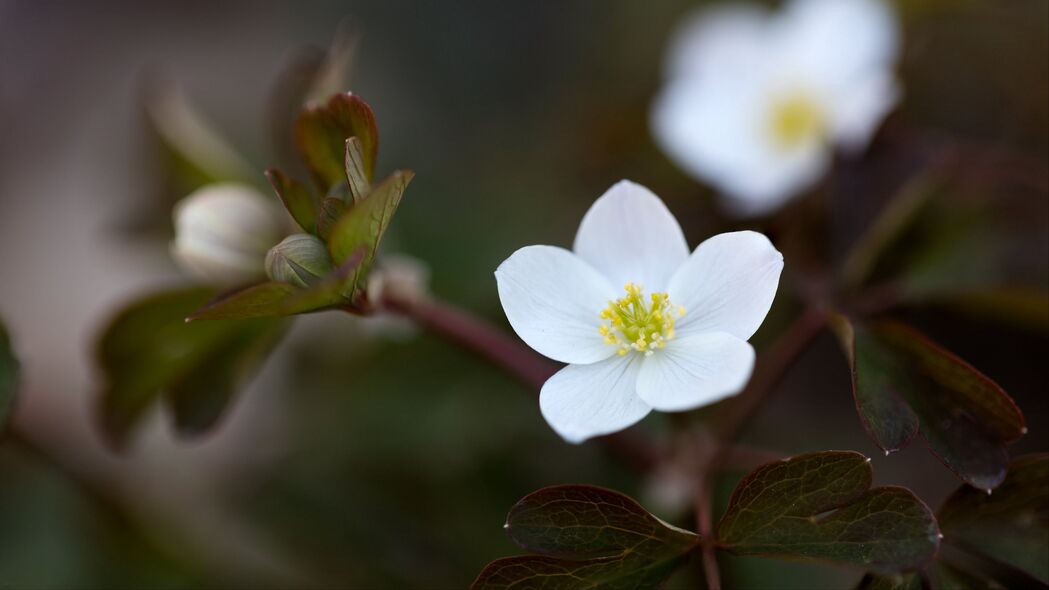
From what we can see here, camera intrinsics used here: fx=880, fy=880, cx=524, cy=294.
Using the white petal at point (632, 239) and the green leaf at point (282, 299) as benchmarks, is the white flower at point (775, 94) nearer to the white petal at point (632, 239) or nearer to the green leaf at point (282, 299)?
the white petal at point (632, 239)

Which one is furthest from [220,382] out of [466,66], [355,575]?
[466,66]

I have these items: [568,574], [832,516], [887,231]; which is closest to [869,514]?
[832,516]

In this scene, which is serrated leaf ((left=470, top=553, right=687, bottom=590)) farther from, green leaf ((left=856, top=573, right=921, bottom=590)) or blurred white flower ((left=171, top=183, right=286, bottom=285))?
blurred white flower ((left=171, top=183, right=286, bottom=285))

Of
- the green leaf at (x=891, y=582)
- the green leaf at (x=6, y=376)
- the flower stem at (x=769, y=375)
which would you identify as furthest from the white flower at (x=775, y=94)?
the green leaf at (x=6, y=376)

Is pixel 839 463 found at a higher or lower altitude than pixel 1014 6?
lower

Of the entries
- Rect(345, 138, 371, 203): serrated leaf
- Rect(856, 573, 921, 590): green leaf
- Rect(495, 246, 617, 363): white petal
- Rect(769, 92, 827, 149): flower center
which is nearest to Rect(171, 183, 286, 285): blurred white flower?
Rect(345, 138, 371, 203): serrated leaf

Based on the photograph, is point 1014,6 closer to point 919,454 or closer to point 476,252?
point 919,454
